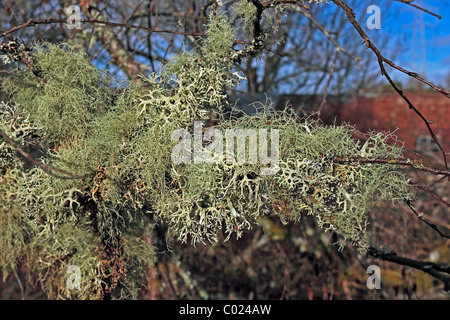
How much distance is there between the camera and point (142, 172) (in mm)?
746

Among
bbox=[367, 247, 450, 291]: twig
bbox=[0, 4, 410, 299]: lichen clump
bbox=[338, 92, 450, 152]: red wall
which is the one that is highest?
bbox=[338, 92, 450, 152]: red wall

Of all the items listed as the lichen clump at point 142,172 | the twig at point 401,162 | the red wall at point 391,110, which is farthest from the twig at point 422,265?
the red wall at point 391,110

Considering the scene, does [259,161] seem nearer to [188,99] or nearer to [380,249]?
[188,99]

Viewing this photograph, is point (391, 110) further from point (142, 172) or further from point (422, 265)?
point (142, 172)

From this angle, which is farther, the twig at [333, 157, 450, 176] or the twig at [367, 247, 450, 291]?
the twig at [367, 247, 450, 291]

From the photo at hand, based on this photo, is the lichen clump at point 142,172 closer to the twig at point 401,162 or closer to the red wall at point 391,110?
the twig at point 401,162

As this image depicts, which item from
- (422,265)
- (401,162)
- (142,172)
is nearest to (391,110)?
(422,265)

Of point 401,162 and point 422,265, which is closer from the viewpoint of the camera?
point 401,162

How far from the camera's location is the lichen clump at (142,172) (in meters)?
0.72

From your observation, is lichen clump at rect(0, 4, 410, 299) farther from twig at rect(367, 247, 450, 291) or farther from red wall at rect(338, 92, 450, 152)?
red wall at rect(338, 92, 450, 152)

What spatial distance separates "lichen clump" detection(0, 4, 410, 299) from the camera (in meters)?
0.72

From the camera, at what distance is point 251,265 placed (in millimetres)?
2479

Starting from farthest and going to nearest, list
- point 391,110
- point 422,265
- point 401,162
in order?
point 391,110
point 422,265
point 401,162

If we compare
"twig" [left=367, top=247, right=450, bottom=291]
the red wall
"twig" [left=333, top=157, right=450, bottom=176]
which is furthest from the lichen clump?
the red wall
